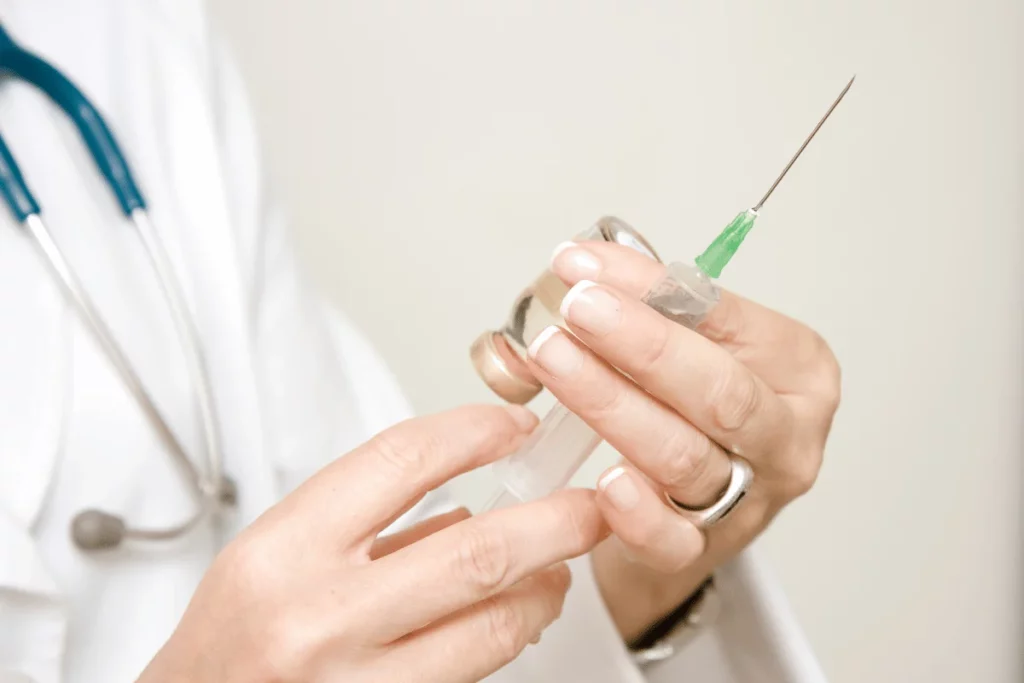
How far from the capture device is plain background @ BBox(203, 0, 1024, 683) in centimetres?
86

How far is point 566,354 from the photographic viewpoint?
37 centimetres

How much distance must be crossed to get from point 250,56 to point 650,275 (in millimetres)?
672

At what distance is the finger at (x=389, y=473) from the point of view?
0.35 m

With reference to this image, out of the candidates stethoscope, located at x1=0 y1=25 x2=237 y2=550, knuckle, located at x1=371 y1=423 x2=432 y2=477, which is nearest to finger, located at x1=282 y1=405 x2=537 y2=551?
knuckle, located at x1=371 y1=423 x2=432 y2=477

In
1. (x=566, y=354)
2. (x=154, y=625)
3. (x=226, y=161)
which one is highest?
(x=566, y=354)

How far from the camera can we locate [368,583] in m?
0.34

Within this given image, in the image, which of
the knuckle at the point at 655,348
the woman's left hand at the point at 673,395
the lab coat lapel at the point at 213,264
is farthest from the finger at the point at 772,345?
the lab coat lapel at the point at 213,264

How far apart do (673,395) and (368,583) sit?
0.18 metres

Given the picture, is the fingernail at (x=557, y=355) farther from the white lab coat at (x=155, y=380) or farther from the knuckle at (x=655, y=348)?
the white lab coat at (x=155, y=380)

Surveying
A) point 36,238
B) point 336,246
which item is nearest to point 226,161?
point 36,238

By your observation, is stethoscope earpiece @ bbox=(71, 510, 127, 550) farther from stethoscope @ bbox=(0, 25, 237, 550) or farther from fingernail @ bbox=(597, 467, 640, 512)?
fingernail @ bbox=(597, 467, 640, 512)

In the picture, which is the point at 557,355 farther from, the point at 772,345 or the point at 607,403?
the point at 772,345

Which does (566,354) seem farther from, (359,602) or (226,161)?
(226,161)

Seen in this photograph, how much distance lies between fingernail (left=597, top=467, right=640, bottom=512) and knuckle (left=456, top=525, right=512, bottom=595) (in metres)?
0.07
